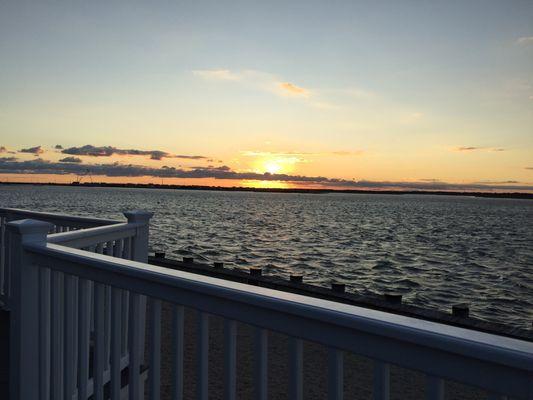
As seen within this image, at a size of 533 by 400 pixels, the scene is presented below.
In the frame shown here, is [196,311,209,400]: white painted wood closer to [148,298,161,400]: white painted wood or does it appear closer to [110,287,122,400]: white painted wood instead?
[148,298,161,400]: white painted wood

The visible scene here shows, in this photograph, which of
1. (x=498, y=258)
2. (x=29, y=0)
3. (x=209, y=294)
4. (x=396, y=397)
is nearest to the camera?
(x=209, y=294)

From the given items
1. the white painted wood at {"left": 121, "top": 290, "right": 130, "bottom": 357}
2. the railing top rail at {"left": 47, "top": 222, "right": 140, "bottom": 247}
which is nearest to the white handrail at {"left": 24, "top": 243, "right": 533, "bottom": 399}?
the railing top rail at {"left": 47, "top": 222, "right": 140, "bottom": 247}

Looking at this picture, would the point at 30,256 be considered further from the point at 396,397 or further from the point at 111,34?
the point at 111,34

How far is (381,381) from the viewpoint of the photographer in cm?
155

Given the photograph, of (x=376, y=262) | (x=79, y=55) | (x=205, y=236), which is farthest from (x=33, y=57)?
(x=205, y=236)

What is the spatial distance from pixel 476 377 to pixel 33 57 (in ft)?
75.3

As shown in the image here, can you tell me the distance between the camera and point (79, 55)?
747 inches

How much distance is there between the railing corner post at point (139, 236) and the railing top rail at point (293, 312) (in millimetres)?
1779

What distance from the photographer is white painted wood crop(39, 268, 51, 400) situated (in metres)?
2.93

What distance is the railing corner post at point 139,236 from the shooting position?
177 inches

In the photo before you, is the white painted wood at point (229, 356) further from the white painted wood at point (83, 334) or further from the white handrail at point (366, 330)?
the white painted wood at point (83, 334)

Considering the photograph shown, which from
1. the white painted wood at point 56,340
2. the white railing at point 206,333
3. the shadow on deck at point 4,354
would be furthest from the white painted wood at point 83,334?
the shadow on deck at point 4,354

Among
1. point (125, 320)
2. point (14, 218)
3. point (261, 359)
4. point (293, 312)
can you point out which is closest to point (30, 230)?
point (125, 320)

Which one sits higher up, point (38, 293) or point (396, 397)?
point (38, 293)
